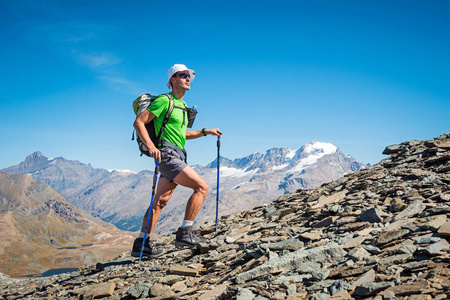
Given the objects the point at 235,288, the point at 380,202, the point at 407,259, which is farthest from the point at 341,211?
the point at 235,288

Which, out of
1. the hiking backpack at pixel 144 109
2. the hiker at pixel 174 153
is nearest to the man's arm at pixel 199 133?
the hiker at pixel 174 153

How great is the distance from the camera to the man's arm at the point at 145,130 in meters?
8.94

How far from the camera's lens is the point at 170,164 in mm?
9117

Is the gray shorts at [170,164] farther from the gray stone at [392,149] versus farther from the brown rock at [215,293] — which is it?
the gray stone at [392,149]

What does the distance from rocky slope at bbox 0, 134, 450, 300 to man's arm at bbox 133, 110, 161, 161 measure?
10.3ft

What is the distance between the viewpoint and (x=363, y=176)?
49.3ft

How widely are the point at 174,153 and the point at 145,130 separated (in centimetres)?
105

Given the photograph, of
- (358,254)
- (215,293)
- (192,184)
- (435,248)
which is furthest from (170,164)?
(435,248)

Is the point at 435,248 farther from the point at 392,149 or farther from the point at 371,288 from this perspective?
the point at 392,149

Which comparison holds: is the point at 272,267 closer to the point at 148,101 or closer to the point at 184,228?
the point at 184,228

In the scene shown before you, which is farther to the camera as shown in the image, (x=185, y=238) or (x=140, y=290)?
(x=185, y=238)

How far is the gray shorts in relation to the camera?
9.12 metres

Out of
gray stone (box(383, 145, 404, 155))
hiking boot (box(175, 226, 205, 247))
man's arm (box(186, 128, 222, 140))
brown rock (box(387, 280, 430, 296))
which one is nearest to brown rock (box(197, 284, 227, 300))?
brown rock (box(387, 280, 430, 296))

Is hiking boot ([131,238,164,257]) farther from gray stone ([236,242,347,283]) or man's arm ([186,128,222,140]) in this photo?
gray stone ([236,242,347,283])
